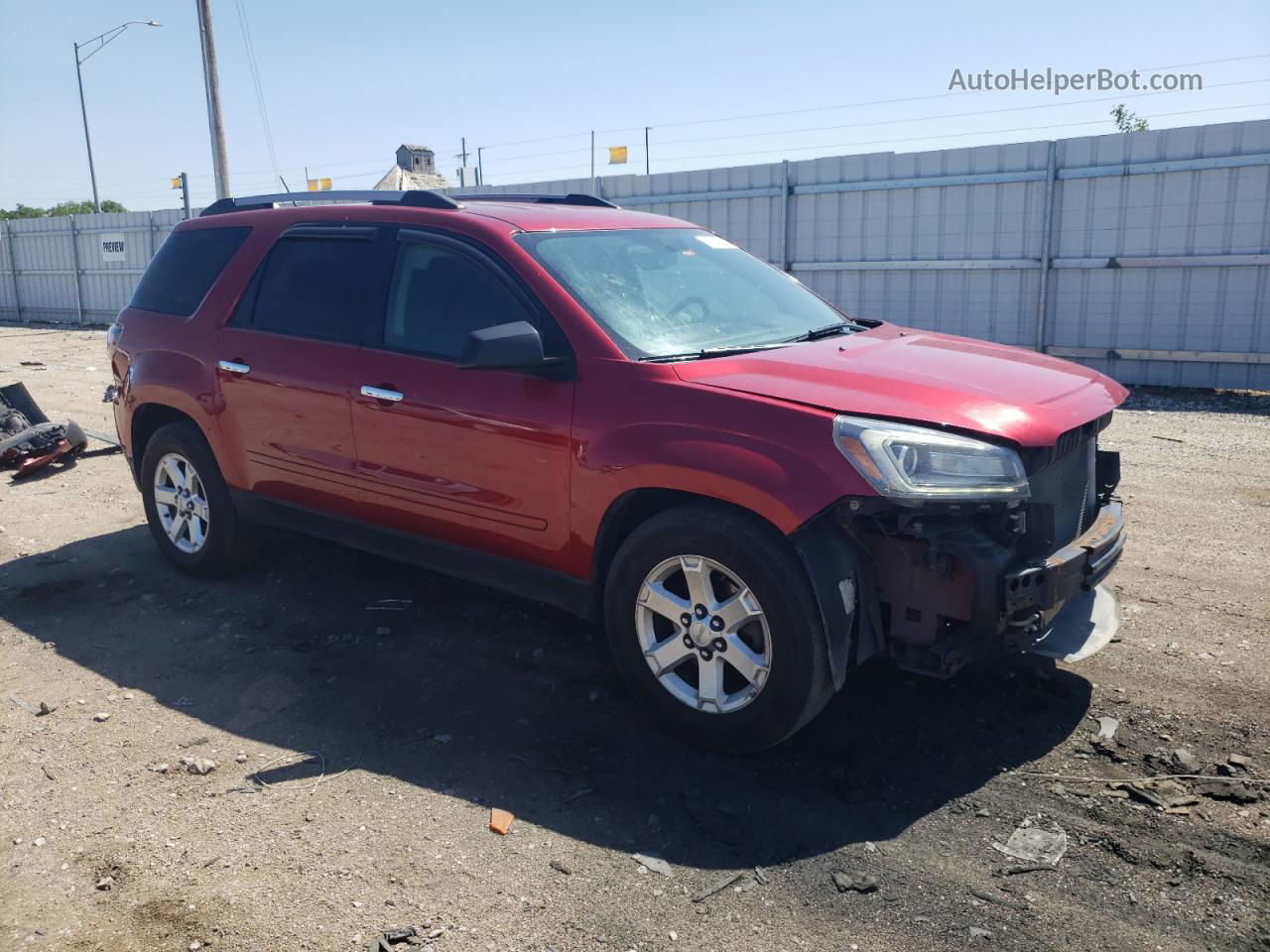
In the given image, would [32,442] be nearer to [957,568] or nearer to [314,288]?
[314,288]

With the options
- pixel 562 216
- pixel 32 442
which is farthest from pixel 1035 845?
pixel 32 442

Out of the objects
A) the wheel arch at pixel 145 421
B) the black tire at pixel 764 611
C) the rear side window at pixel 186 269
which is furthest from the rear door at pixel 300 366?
the black tire at pixel 764 611

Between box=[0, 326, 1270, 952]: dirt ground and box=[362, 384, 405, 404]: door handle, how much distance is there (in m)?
1.15

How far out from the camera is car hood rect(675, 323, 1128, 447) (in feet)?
11.5

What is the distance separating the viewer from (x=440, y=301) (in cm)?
457

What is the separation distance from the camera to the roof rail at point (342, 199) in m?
4.82

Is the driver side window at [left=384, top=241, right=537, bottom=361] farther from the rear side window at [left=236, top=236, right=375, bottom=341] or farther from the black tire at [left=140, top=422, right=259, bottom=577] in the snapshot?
the black tire at [left=140, top=422, right=259, bottom=577]

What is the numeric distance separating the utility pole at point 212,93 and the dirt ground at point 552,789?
16611 millimetres

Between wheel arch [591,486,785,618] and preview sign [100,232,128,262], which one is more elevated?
Answer: preview sign [100,232,128,262]

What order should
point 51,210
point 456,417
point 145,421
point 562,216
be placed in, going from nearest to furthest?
point 456,417, point 562,216, point 145,421, point 51,210

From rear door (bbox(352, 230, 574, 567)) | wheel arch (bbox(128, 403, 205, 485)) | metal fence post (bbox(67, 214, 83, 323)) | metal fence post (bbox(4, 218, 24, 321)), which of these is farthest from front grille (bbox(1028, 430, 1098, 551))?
metal fence post (bbox(4, 218, 24, 321))

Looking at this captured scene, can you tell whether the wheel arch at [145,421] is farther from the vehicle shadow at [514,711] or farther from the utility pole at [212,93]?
the utility pole at [212,93]

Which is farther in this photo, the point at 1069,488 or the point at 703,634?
the point at 1069,488

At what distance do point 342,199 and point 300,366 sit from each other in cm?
90
